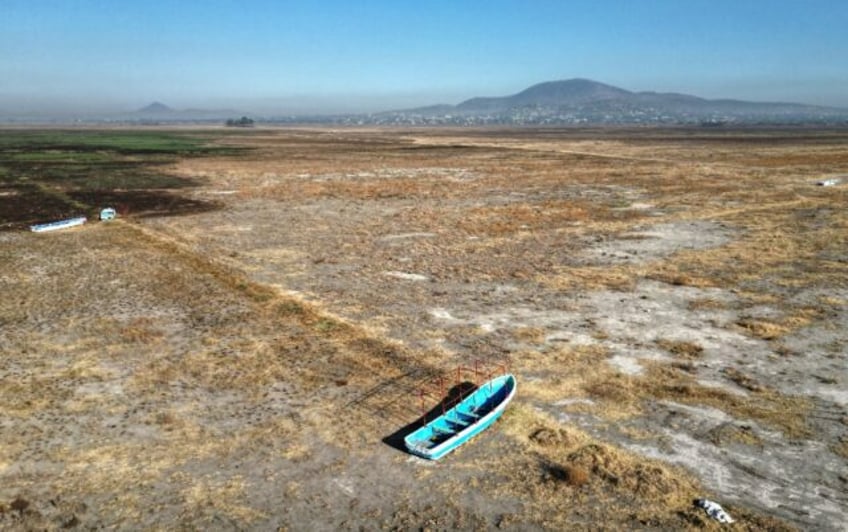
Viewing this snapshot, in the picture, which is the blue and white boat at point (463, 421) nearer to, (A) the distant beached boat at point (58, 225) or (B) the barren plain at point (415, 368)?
(B) the barren plain at point (415, 368)

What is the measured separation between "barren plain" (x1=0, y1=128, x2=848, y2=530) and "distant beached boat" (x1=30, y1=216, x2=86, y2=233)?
3.35 ft

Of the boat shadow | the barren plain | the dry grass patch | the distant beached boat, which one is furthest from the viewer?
the distant beached boat

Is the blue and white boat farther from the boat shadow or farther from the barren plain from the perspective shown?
the boat shadow

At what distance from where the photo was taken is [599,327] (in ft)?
68.6

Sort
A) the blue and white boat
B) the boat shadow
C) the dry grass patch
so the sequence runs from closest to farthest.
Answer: the blue and white boat, the boat shadow, the dry grass patch

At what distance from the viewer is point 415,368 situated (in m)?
17.9

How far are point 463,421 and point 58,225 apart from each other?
33.6 metres

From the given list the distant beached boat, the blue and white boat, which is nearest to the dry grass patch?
the blue and white boat

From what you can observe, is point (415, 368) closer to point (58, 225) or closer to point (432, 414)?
point (432, 414)

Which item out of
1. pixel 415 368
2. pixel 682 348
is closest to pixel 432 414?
pixel 415 368

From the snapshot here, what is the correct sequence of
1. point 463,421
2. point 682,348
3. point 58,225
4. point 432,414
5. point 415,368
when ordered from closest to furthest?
point 463,421 → point 432,414 → point 415,368 → point 682,348 → point 58,225

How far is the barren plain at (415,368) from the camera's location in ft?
39.0

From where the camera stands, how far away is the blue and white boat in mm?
13258

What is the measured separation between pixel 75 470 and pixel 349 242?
2263 cm
